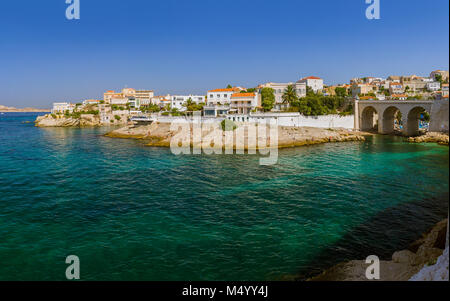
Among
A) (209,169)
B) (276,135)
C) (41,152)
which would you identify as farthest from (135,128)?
(209,169)

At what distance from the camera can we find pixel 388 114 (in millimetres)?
68000

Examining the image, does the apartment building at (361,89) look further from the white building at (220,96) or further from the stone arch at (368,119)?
the white building at (220,96)

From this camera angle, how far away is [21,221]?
19.8 meters

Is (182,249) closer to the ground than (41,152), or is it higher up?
closer to the ground

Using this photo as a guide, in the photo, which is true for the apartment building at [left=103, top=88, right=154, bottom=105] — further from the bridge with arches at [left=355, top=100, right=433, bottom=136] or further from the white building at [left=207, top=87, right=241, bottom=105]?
the bridge with arches at [left=355, top=100, right=433, bottom=136]

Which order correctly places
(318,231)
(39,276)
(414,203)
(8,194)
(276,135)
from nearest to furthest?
(39,276) → (318,231) → (414,203) → (8,194) → (276,135)

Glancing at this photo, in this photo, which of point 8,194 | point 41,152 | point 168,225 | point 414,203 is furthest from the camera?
point 41,152

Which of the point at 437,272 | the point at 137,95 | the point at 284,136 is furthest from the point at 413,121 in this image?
the point at 137,95

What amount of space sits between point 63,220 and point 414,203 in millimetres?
23710

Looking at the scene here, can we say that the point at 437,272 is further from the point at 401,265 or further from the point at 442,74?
the point at 442,74

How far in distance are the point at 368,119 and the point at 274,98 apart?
2722 cm

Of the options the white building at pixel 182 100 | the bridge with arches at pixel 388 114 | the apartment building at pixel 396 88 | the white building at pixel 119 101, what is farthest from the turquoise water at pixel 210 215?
the white building at pixel 119 101
